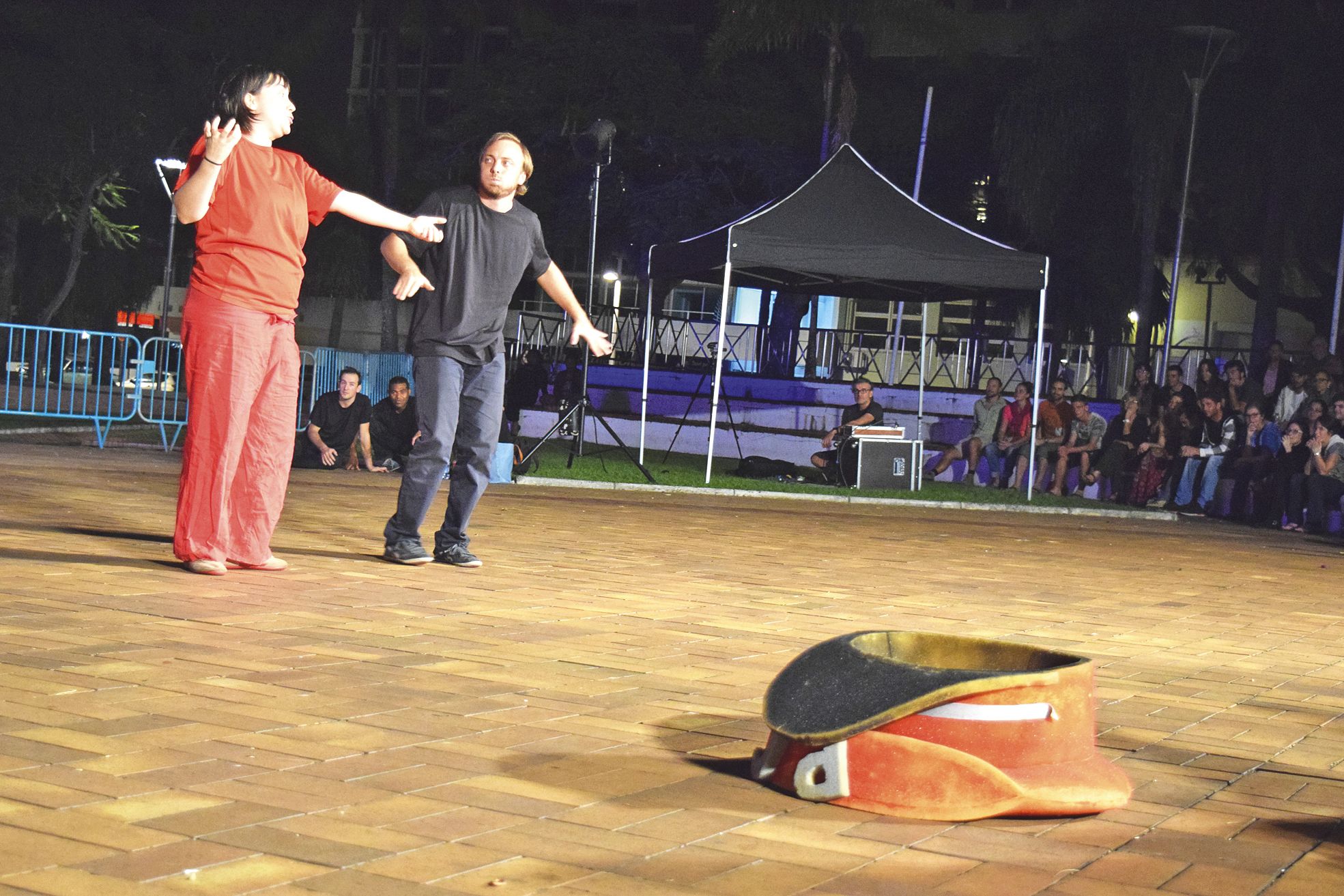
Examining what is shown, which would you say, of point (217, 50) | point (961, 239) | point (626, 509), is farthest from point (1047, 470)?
point (217, 50)

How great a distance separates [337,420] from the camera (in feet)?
47.0

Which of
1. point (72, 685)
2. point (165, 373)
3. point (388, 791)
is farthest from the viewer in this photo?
point (165, 373)

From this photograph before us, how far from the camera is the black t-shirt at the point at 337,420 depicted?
14.3 m

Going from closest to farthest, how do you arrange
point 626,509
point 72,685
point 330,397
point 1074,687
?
point 1074,687, point 72,685, point 626,509, point 330,397

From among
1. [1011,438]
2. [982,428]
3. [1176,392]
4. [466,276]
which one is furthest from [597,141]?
[466,276]

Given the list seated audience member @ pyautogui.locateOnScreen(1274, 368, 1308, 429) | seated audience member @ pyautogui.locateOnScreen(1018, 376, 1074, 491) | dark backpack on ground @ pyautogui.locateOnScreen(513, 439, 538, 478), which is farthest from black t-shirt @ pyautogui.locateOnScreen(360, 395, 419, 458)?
seated audience member @ pyautogui.locateOnScreen(1274, 368, 1308, 429)

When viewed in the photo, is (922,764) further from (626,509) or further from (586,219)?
(586,219)

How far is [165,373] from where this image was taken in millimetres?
15898

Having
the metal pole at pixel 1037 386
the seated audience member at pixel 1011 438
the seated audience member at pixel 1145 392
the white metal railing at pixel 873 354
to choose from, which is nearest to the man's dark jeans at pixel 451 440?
the metal pole at pixel 1037 386

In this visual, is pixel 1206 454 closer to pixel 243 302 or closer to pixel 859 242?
pixel 859 242

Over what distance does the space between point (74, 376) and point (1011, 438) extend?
33.7 feet

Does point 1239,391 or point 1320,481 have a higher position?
point 1239,391

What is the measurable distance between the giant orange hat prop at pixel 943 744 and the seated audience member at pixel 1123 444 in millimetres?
14066

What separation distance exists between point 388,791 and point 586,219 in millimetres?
27662
